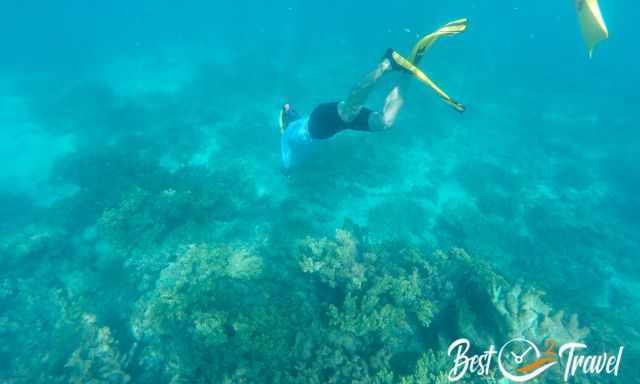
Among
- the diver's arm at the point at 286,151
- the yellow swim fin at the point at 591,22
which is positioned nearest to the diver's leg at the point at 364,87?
the diver's arm at the point at 286,151

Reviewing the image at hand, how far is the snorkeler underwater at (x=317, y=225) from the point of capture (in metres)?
5.22

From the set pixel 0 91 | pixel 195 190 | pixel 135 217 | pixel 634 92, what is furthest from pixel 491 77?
pixel 0 91

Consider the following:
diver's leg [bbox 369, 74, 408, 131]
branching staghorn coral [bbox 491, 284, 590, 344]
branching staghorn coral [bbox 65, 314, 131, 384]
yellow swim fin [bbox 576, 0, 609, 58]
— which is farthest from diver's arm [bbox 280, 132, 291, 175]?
yellow swim fin [bbox 576, 0, 609, 58]

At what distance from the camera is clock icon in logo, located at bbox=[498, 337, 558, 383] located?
504 centimetres

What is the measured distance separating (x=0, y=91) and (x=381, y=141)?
A: 26401 mm

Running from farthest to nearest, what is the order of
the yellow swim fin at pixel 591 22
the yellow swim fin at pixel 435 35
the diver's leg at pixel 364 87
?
the diver's leg at pixel 364 87 < the yellow swim fin at pixel 435 35 < the yellow swim fin at pixel 591 22

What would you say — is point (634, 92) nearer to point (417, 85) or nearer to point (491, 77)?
point (491, 77)

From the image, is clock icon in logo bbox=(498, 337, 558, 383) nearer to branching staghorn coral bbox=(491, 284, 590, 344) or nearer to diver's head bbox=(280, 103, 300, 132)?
branching staghorn coral bbox=(491, 284, 590, 344)

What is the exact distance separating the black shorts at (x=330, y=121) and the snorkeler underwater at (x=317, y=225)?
0.05 metres

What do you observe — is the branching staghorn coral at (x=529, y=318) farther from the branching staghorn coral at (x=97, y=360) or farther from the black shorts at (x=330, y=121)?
the branching staghorn coral at (x=97, y=360)

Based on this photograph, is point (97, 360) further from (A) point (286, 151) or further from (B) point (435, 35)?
(B) point (435, 35)

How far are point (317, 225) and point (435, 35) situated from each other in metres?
5.51

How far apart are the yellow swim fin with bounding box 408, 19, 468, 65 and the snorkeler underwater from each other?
0.04 m

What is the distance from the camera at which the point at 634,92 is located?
25.8 metres
